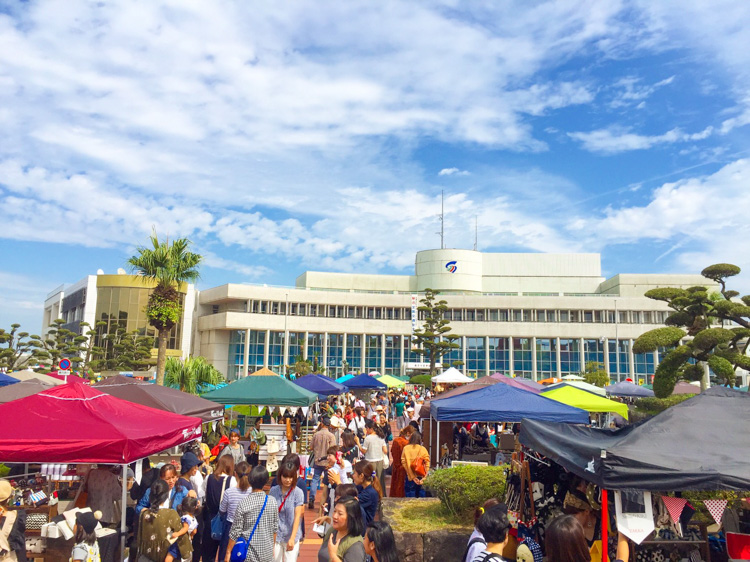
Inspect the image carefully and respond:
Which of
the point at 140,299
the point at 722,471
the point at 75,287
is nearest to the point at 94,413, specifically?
the point at 722,471

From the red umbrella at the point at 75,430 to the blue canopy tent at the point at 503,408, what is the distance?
5191 mm

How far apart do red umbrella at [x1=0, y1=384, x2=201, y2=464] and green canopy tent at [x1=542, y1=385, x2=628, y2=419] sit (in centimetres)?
926

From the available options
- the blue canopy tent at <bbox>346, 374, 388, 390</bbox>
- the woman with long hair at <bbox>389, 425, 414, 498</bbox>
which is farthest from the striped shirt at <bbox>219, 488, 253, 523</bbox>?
the blue canopy tent at <bbox>346, 374, 388, 390</bbox>

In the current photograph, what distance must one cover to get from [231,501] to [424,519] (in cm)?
257

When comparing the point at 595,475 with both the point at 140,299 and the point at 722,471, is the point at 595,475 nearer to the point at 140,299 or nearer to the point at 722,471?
the point at 722,471

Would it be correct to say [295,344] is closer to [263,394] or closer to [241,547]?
[263,394]

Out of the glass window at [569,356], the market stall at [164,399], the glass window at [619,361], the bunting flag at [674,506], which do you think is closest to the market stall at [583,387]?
the market stall at [164,399]

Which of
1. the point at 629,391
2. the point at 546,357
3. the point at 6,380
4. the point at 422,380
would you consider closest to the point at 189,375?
the point at 6,380

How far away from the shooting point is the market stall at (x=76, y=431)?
607cm

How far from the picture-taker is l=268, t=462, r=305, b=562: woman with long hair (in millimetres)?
5414

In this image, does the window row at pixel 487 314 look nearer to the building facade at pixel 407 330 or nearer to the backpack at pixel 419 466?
the building facade at pixel 407 330

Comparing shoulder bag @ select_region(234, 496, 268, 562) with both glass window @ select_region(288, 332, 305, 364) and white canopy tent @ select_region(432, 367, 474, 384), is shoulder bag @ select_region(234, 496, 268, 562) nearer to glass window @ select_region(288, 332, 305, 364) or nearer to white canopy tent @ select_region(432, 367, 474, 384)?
white canopy tent @ select_region(432, 367, 474, 384)

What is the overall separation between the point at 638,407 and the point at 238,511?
23745mm

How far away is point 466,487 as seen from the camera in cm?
729
